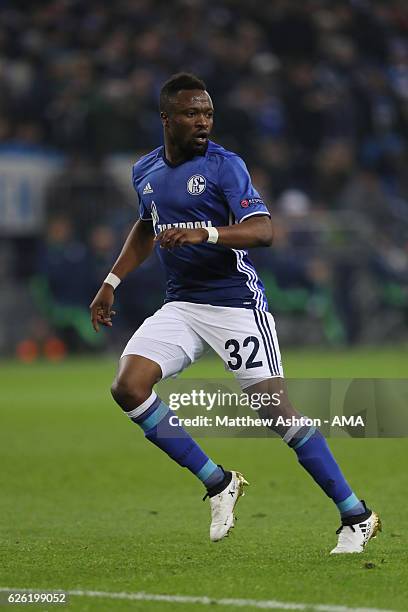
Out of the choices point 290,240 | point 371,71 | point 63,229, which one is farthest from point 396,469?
point 371,71

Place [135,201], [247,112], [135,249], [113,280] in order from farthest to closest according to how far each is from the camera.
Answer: [247,112] → [135,201] → [135,249] → [113,280]

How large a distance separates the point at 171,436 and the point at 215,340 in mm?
525

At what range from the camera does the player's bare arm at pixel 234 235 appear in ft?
18.9

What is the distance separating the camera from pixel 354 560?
5957mm

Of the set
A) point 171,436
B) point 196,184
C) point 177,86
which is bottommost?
point 171,436

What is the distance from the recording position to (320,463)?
20.2 feet

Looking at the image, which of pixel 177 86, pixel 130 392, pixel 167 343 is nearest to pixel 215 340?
pixel 167 343

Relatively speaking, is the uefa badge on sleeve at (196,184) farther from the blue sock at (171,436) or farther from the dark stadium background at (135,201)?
the dark stadium background at (135,201)

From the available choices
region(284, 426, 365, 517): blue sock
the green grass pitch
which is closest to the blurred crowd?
the green grass pitch

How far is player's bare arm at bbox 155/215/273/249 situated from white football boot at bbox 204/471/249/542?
123 cm

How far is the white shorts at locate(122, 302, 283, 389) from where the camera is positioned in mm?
6301

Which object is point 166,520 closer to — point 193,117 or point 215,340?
point 215,340

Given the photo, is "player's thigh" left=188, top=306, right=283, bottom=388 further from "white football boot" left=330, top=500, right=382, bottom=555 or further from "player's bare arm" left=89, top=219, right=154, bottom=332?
"white football boot" left=330, top=500, right=382, bottom=555

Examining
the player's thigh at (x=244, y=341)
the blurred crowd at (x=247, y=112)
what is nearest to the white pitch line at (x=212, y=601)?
the player's thigh at (x=244, y=341)
